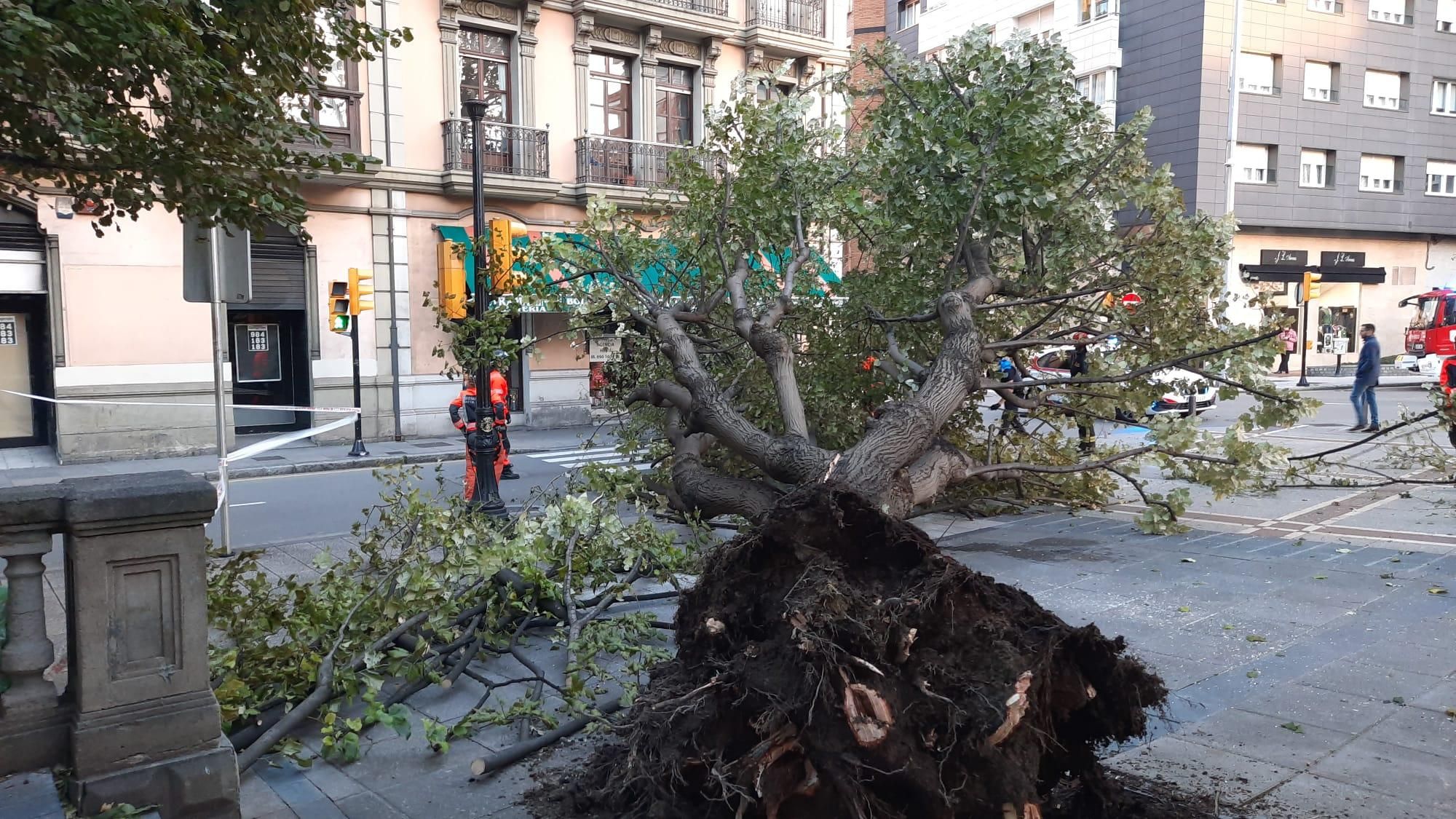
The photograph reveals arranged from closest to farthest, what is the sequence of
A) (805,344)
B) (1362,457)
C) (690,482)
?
(690,482) → (805,344) → (1362,457)

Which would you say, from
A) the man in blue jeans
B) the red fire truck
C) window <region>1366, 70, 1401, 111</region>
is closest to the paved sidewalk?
the man in blue jeans

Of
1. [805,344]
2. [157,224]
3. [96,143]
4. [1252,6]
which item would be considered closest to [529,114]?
[157,224]

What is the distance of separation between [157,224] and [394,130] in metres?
4.73

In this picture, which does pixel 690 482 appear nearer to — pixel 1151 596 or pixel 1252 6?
pixel 1151 596

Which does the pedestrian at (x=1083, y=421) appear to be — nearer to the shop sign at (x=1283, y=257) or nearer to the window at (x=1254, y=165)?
the window at (x=1254, y=165)

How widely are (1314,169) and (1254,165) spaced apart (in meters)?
2.92

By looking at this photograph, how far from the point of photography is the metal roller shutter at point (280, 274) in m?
18.8

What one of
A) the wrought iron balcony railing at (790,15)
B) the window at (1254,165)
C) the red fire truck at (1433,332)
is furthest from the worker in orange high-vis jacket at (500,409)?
the window at (1254,165)

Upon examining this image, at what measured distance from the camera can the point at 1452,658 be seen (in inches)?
229

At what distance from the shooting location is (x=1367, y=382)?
18094mm

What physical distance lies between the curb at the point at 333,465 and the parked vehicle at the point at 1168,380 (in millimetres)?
8838

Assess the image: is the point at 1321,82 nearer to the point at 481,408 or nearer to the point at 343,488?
the point at 481,408

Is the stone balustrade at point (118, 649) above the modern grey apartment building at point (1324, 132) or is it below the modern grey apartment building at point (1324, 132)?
below

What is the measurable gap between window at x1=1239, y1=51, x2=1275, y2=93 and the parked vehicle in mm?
17384
